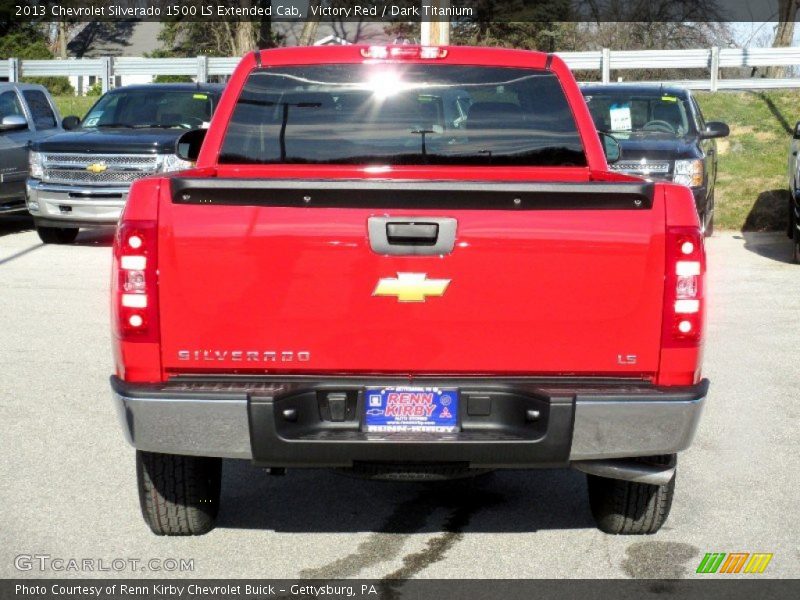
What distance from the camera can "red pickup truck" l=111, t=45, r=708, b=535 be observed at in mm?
4496

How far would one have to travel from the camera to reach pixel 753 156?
2186 cm

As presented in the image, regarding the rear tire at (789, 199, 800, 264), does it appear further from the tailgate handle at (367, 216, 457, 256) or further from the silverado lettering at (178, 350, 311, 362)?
the silverado lettering at (178, 350, 311, 362)

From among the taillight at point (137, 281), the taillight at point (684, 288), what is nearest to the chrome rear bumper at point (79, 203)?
the taillight at point (137, 281)

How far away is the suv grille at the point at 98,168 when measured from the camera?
15602 millimetres

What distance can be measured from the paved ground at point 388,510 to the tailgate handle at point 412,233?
1276 mm

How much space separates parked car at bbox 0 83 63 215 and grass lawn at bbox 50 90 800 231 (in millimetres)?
9733

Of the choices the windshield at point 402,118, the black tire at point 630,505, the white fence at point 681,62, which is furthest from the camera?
the white fence at point 681,62

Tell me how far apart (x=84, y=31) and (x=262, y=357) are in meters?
72.5

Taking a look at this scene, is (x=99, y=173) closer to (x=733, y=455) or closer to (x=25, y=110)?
(x=25, y=110)

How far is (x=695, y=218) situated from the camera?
456 cm

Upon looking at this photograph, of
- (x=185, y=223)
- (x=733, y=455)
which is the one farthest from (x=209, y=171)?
(x=733, y=455)

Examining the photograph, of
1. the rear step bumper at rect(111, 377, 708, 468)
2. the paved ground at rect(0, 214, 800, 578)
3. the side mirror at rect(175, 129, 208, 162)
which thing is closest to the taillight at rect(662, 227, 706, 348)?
the rear step bumper at rect(111, 377, 708, 468)

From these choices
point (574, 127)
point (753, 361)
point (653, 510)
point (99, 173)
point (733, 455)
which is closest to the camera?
point (653, 510)
